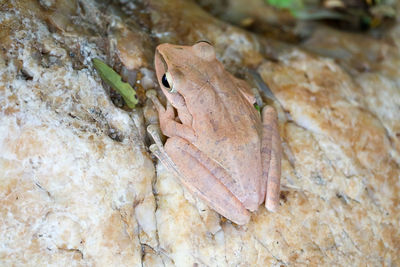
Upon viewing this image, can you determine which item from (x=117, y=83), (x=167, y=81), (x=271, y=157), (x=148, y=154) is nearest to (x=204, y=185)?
(x=148, y=154)

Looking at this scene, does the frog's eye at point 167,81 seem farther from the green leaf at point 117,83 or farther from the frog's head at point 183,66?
the green leaf at point 117,83

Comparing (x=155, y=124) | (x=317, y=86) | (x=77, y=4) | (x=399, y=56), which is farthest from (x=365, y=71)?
(x=77, y=4)

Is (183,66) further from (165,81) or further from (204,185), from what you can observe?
(204,185)

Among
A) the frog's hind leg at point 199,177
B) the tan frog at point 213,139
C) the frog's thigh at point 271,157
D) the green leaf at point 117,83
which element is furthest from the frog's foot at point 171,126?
the frog's thigh at point 271,157

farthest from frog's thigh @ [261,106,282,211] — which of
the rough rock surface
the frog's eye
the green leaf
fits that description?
the green leaf

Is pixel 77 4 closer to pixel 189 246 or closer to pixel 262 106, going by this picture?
pixel 262 106

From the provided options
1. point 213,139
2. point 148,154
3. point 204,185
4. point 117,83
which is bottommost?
point 204,185
